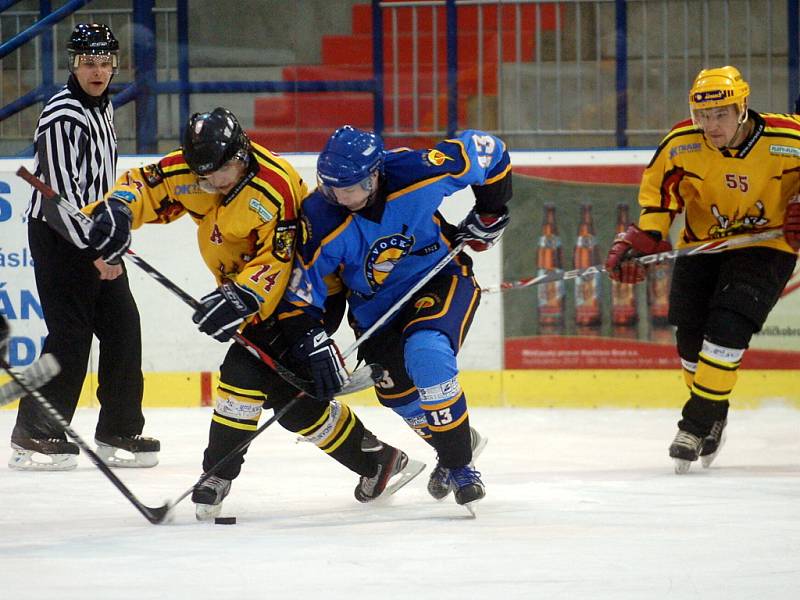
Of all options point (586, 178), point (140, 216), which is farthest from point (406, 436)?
point (140, 216)

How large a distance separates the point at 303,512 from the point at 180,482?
1.88 ft

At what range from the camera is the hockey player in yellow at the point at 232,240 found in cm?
279

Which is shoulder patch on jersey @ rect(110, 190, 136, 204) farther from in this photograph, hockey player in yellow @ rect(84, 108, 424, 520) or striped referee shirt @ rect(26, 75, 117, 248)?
striped referee shirt @ rect(26, 75, 117, 248)

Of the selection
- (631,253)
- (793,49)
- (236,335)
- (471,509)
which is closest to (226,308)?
(236,335)

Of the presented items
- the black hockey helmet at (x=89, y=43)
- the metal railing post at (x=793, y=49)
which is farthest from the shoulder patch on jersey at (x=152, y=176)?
the metal railing post at (x=793, y=49)

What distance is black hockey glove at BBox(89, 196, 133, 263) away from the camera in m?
2.78

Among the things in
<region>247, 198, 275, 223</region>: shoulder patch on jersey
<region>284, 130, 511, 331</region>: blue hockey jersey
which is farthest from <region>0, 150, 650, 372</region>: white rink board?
<region>247, 198, 275, 223</region>: shoulder patch on jersey

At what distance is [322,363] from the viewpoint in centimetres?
283

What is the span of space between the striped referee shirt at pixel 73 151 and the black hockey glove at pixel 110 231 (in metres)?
0.73

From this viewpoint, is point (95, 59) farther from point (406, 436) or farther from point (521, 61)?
point (521, 61)

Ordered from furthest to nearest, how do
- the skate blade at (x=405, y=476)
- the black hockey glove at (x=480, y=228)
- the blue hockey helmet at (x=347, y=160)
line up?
the skate blade at (x=405, y=476) → the black hockey glove at (x=480, y=228) → the blue hockey helmet at (x=347, y=160)

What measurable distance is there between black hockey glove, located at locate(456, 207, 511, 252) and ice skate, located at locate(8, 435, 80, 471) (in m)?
1.33

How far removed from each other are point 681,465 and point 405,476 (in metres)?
0.81

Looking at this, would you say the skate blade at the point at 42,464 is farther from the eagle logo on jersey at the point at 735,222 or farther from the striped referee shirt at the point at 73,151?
the eagle logo on jersey at the point at 735,222
